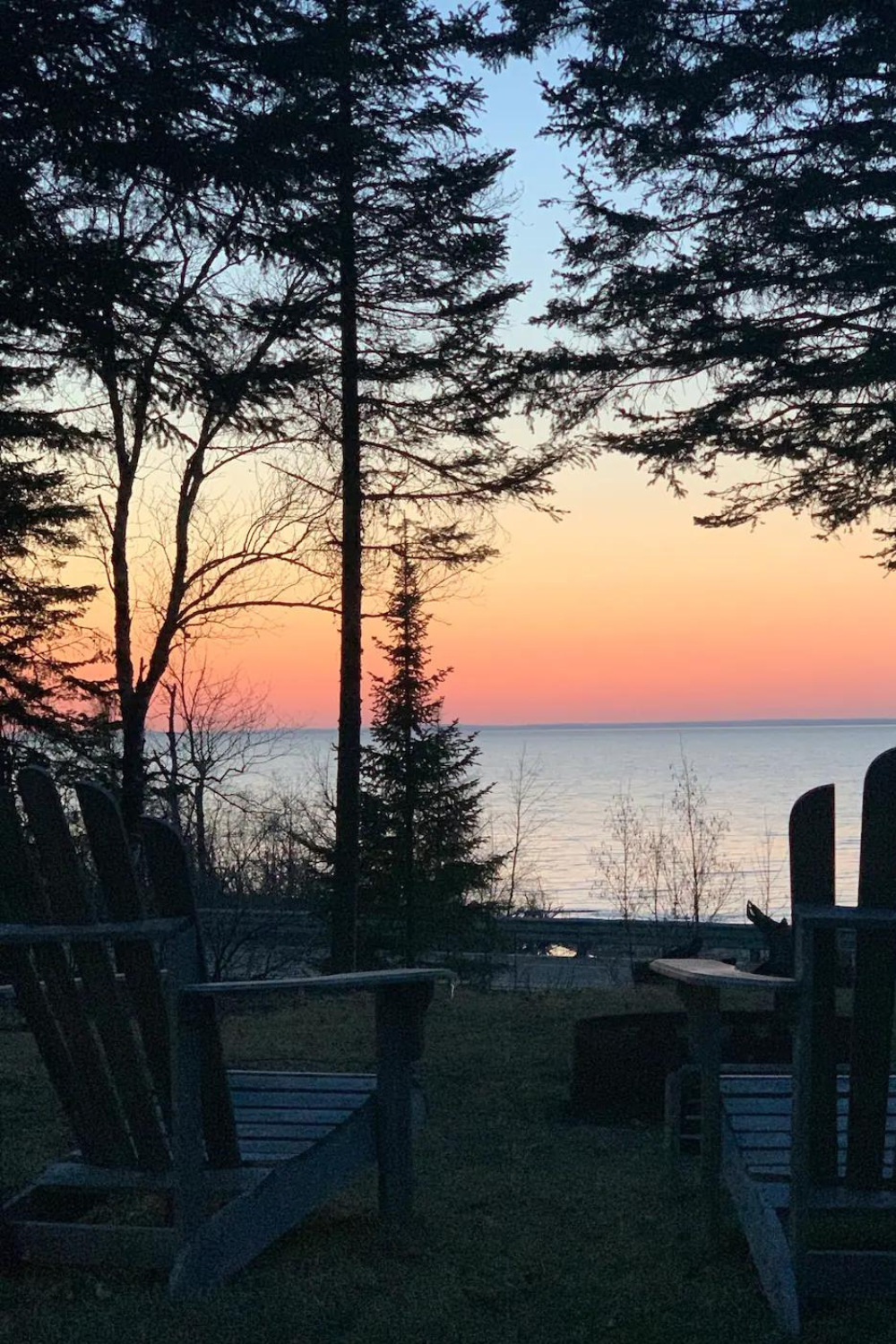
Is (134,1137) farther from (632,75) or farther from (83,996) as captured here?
(632,75)

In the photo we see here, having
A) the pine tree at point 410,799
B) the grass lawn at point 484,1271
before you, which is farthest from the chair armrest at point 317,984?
the pine tree at point 410,799

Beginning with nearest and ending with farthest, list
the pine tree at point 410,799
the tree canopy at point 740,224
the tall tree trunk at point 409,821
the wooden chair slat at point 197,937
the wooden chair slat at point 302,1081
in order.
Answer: the wooden chair slat at point 197,937 → the wooden chair slat at point 302,1081 → the tree canopy at point 740,224 → the tall tree trunk at point 409,821 → the pine tree at point 410,799

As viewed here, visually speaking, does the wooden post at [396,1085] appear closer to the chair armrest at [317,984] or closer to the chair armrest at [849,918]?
the chair armrest at [317,984]

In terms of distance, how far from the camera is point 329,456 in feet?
45.9

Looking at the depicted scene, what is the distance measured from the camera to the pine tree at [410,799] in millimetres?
18625

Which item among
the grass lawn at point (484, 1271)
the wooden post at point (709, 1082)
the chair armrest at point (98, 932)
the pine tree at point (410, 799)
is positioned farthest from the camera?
the pine tree at point (410, 799)

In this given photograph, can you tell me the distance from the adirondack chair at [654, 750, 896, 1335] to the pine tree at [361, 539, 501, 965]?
15.2 meters

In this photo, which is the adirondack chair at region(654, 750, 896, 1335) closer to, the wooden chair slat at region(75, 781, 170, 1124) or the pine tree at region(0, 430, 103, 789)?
the wooden chair slat at region(75, 781, 170, 1124)

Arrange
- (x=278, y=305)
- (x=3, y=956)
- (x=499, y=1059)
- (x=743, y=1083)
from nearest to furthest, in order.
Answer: (x=3, y=956)
(x=743, y=1083)
(x=499, y=1059)
(x=278, y=305)

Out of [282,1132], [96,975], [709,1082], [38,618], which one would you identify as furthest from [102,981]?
[38,618]

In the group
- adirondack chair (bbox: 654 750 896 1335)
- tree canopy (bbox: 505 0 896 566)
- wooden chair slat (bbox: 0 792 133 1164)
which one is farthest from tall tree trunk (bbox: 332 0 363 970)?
adirondack chair (bbox: 654 750 896 1335)

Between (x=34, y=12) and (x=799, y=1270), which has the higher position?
(x=34, y=12)

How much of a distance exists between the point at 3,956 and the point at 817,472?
7706 millimetres

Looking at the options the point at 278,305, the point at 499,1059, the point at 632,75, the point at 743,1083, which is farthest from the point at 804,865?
the point at 278,305
